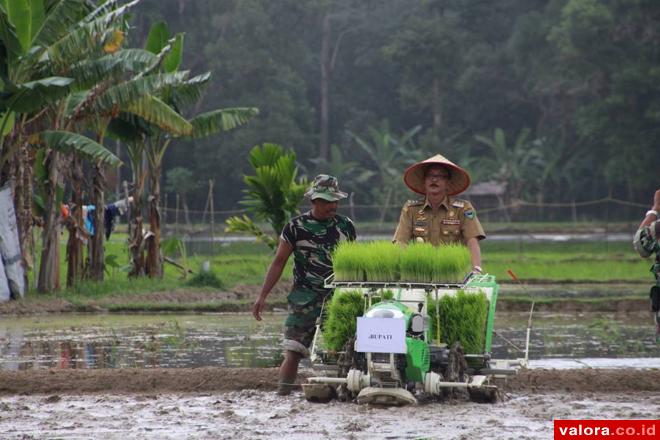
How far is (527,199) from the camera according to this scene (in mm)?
61219

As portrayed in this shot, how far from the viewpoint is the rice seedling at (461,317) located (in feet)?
30.8

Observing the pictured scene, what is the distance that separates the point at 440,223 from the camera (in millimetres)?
10352

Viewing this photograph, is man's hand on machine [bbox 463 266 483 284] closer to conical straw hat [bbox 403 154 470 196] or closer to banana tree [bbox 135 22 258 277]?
conical straw hat [bbox 403 154 470 196]

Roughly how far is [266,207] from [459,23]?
152 ft

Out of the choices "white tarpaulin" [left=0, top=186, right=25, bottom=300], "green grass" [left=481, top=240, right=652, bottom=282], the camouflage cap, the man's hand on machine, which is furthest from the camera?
"green grass" [left=481, top=240, right=652, bottom=282]

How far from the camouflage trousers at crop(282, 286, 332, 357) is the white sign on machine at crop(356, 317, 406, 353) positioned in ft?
4.88

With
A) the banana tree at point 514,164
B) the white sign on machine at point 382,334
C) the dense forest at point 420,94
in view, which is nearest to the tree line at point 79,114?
the white sign on machine at point 382,334

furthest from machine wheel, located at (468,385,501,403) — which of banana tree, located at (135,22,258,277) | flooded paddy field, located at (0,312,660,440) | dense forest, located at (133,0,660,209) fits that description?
dense forest, located at (133,0,660,209)

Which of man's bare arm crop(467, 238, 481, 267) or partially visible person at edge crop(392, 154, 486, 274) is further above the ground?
partially visible person at edge crop(392, 154, 486, 274)

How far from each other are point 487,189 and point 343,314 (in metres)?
50.9

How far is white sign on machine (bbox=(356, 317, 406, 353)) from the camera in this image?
339 inches

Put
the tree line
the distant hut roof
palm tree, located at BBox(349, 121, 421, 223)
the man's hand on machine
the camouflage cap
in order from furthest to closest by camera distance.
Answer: palm tree, located at BBox(349, 121, 421, 223) → the distant hut roof → the tree line → the camouflage cap → the man's hand on machine

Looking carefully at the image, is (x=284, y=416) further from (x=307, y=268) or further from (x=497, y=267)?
(x=497, y=267)

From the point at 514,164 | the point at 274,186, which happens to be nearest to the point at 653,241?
the point at 274,186
